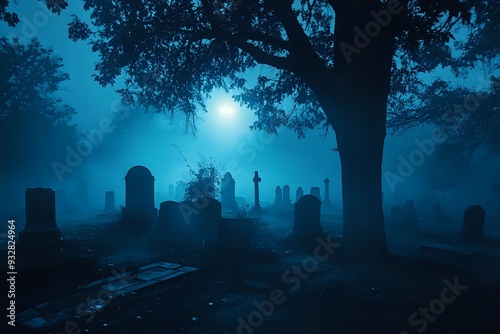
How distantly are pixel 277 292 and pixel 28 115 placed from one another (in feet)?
97.1

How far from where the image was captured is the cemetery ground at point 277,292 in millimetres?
4168

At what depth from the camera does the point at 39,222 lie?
31.1ft

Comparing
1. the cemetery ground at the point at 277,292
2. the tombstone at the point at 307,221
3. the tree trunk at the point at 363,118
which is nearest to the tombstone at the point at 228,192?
the tombstone at the point at 307,221

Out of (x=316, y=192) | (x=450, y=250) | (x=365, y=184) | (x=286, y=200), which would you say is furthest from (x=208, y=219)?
(x=316, y=192)

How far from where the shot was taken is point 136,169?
13.1 metres

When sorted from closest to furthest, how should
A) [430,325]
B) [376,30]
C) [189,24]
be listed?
[430,325] < [376,30] < [189,24]

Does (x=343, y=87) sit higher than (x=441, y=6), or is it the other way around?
(x=441, y=6)

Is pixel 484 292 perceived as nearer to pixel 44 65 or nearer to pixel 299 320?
pixel 299 320

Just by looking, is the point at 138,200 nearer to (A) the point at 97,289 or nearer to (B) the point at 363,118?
(A) the point at 97,289

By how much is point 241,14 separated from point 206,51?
1.49 meters

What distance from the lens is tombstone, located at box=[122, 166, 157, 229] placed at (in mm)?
12719

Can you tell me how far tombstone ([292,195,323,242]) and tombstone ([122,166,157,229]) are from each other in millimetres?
6618

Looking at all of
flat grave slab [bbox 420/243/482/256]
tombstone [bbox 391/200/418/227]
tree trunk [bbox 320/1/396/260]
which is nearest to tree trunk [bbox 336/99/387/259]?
tree trunk [bbox 320/1/396/260]

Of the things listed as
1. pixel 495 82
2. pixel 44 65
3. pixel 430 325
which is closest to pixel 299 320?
pixel 430 325
